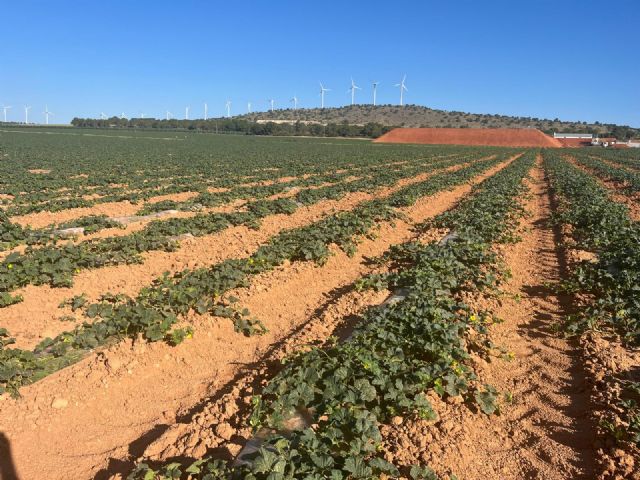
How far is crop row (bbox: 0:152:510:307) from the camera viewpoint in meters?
7.41

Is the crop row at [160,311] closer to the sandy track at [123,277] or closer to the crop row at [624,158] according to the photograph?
the sandy track at [123,277]

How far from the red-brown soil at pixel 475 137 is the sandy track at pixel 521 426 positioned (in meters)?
96.6

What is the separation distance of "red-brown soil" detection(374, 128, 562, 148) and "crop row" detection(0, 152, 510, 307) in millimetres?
90271

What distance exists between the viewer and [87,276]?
311 inches

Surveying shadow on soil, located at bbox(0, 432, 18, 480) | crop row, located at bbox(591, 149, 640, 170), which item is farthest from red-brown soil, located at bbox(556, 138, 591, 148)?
shadow on soil, located at bbox(0, 432, 18, 480)

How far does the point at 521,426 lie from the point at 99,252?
A: 8488 millimetres

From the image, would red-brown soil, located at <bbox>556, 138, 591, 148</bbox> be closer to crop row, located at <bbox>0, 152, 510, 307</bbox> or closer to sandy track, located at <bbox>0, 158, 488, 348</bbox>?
crop row, located at <bbox>0, 152, 510, 307</bbox>

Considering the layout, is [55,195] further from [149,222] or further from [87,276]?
[87,276]

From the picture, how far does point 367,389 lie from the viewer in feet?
13.0

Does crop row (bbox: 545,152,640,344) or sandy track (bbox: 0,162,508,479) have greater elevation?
crop row (bbox: 545,152,640,344)

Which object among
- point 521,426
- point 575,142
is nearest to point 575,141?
point 575,142

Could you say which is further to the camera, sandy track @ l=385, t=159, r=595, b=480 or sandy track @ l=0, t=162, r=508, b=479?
sandy track @ l=0, t=162, r=508, b=479

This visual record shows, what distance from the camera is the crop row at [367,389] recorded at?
3088 mm

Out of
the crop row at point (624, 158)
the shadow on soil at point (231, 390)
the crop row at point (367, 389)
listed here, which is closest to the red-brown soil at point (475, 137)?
the crop row at point (624, 158)
